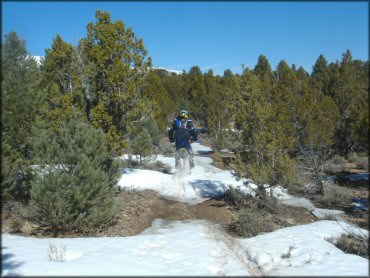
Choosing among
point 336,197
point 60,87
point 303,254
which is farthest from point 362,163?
point 60,87

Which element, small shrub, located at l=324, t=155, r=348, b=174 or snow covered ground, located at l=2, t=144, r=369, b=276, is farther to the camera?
small shrub, located at l=324, t=155, r=348, b=174

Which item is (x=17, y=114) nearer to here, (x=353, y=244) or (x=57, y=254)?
(x=57, y=254)

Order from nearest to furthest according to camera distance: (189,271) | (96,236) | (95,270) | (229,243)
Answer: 1. (95,270)
2. (189,271)
3. (229,243)
4. (96,236)

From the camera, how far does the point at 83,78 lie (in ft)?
36.2

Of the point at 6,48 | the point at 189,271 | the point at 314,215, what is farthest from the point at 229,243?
the point at 6,48

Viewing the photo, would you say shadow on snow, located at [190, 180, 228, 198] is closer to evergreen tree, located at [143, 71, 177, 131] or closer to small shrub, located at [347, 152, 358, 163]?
evergreen tree, located at [143, 71, 177, 131]

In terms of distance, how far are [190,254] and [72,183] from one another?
3.40 m

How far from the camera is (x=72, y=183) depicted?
825cm

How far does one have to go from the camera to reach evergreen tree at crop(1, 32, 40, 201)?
9.05m

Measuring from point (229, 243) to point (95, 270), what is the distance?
350 centimetres

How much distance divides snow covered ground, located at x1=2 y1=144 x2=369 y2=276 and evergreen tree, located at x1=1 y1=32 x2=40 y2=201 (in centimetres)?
253

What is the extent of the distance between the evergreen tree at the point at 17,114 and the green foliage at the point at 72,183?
1.24 meters

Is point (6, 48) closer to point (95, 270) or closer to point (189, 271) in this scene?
point (95, 270)

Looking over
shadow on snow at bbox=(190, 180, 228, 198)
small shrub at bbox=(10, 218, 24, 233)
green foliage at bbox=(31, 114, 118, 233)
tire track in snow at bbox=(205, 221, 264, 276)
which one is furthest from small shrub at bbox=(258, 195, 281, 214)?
small shrub at bbox=(10, 218, 24, 233)
